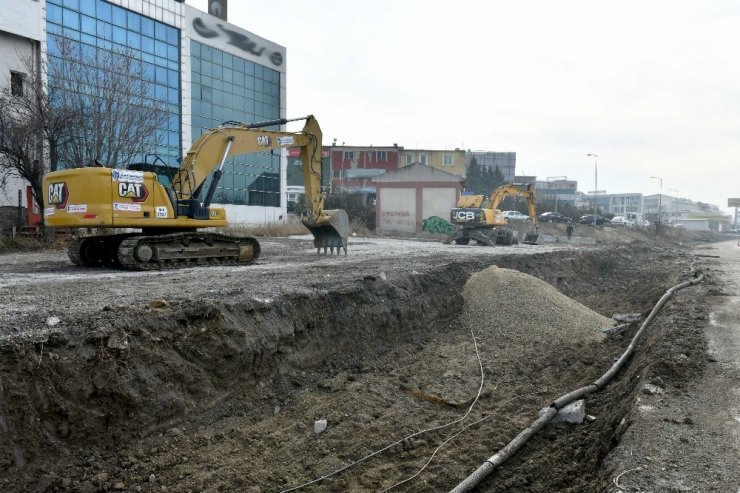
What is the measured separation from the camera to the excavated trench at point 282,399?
5.36 m

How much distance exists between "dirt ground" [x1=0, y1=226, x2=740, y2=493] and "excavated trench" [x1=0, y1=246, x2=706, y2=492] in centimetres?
2

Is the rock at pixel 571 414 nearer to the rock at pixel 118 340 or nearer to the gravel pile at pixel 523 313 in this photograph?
the gravel pile at pixel 523 313

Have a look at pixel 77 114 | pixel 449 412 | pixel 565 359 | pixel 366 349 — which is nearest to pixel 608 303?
pixel 565 359

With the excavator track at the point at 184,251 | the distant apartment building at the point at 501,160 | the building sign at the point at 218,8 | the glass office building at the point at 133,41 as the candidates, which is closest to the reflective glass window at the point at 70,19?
the glass office building at the point at 133,41

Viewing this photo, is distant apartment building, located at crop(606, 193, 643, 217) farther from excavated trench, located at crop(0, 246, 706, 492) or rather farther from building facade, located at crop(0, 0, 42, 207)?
excavated trench, located at crop(0, 246, 706, 492)

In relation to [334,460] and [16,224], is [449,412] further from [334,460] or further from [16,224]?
[16,224]

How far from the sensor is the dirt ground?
509 cm

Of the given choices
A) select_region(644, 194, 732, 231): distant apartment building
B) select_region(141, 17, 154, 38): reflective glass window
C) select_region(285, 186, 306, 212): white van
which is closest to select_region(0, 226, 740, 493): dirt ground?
select_region(141, 17, 154, 38): reflective glass window

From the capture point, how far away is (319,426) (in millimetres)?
6695

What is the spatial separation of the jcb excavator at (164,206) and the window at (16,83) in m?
11.4

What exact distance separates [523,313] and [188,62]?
3073cm

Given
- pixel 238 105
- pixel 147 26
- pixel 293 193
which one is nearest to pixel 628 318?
pixel 147 26

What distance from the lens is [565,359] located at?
29.7 ft

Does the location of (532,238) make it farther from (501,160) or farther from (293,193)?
(501,160)
